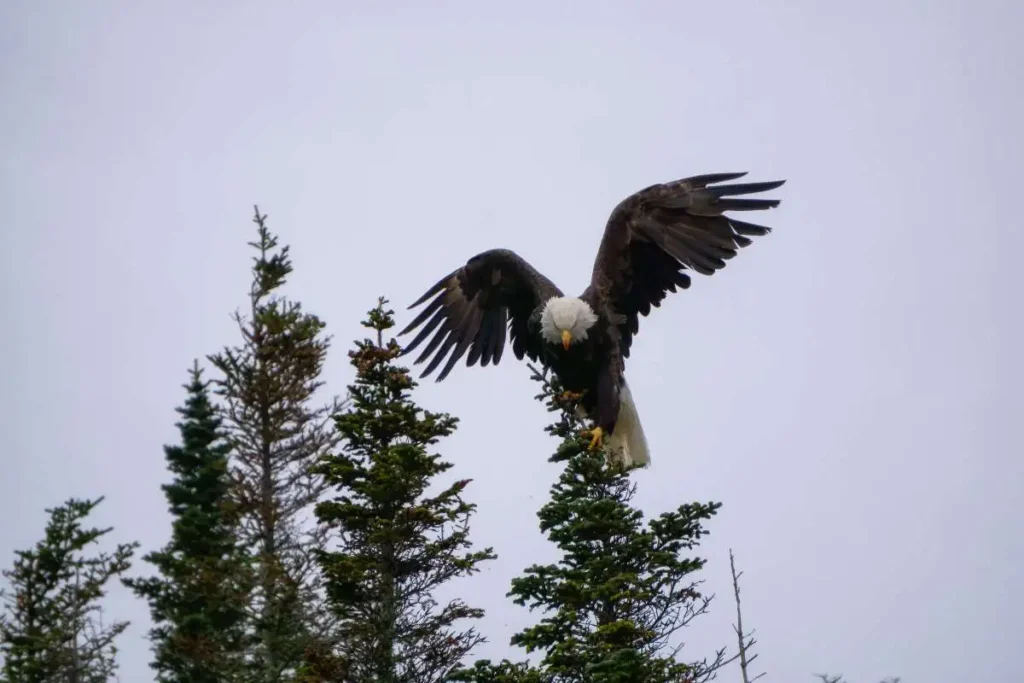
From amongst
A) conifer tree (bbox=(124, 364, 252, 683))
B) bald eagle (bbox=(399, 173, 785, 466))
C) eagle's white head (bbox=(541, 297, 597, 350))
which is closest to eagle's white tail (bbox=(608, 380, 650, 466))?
bald eagle (bbox=(399, 173, 785, 466))

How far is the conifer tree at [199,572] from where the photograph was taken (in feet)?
35.3

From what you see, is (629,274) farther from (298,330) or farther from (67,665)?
(67,665)

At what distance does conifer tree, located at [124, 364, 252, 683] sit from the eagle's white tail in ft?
13.4

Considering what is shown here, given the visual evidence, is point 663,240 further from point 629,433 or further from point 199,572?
point 199,572

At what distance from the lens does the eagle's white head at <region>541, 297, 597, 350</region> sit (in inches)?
466

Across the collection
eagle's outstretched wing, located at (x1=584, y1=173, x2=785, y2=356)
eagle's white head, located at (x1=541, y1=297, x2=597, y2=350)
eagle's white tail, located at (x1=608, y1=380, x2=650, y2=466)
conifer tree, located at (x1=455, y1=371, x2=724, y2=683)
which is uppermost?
eagle's outstretched wing, located at (x1=584, y1=173, x2=785, y2=356)

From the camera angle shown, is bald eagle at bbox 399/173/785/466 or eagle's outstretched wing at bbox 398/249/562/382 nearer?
bald eagle at bbox 399/173/785/466

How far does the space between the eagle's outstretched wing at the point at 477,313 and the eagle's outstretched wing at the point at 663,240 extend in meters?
1.28

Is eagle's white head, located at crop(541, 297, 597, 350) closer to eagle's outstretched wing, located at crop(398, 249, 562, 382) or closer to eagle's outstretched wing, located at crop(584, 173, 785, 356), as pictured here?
eagle's outstretched wing, located at crop(584, 173, 785, 356)

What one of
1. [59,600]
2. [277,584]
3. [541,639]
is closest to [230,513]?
[277,584]

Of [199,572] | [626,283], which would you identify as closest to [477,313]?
[626,283]

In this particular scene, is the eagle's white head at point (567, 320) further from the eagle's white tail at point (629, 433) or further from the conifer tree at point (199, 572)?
the conifer tree at point (199, 572)

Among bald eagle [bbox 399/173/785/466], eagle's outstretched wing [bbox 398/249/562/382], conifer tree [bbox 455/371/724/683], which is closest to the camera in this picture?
conifer tree [bbox 455/371/724/683]

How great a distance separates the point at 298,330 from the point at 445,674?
392 cm
